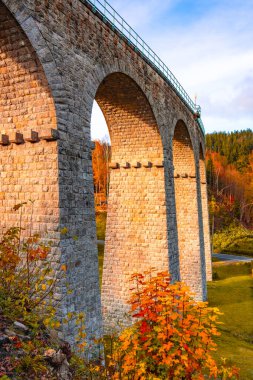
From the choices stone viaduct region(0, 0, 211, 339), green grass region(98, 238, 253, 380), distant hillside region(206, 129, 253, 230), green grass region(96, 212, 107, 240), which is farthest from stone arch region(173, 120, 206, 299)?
distant hillside region(206, 129, 253, 230)

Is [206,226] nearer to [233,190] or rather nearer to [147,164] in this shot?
[147,164]

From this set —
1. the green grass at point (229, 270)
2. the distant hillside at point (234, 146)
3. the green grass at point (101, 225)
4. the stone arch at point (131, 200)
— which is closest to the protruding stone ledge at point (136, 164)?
the stone arch at point (131, 200)

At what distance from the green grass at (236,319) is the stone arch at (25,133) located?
6838 millimetres

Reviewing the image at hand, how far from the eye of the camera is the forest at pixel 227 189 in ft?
151

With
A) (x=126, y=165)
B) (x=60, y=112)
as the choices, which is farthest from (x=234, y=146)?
(x=60, y=112)

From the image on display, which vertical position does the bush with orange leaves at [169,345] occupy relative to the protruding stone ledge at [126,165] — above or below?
below

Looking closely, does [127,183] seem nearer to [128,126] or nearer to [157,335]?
[128,126]

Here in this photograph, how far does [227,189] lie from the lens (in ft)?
225

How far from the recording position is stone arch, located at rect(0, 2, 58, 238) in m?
7.75

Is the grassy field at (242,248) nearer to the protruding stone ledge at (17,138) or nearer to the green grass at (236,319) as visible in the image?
the green grass at (236,319)

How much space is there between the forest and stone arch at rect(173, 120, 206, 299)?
20.9 m

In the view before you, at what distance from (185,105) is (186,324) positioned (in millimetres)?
17645

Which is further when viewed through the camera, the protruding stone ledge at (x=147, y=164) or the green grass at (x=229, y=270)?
the green grass at (x=229, y=270)

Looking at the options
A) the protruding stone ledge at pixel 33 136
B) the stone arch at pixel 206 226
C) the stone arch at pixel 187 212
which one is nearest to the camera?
the protruding stone ledge at pixel 33 136
